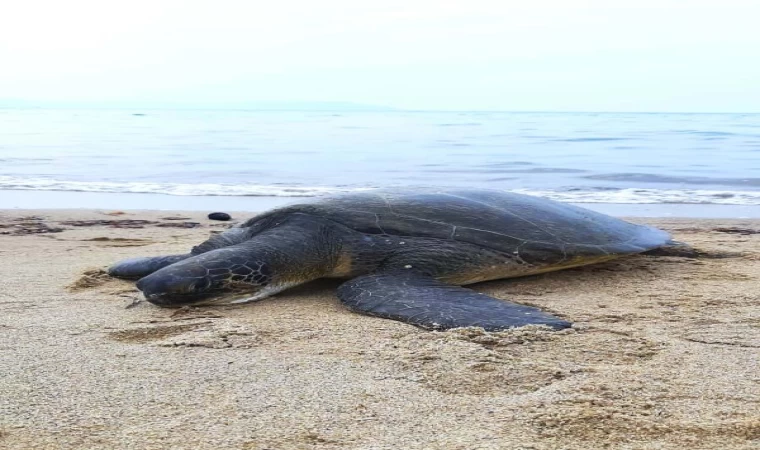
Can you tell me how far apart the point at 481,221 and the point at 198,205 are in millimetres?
5926

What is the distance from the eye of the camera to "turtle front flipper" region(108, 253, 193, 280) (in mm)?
4195

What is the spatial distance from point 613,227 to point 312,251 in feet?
6.47

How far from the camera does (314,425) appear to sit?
6.40 ft

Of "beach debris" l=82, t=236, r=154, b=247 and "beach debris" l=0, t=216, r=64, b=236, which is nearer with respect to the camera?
"beach debris" l=82, t=236, r=154, b=247

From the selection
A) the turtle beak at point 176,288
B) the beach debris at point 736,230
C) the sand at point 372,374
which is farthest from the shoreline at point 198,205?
the sand at point 372,374

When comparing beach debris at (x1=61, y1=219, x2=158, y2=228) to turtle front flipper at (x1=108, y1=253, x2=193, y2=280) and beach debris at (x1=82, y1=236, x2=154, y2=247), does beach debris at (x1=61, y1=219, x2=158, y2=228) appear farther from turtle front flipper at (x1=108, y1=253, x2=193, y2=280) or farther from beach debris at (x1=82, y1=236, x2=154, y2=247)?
turtle front flipper at (x1=108, y1=253, x2=193, y2=280)

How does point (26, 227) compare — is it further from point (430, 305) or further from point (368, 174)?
point (368, 174)

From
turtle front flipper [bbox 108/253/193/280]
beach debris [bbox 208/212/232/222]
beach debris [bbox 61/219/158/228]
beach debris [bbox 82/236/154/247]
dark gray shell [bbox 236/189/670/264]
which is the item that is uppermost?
dark gray shell [bbox 236/189/670/264]

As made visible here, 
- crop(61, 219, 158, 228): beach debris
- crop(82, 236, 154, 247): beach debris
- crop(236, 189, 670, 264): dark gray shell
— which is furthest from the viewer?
crop(61, 219, 158, 228): beach debris

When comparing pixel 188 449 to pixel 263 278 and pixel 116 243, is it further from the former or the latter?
pixel 116 243

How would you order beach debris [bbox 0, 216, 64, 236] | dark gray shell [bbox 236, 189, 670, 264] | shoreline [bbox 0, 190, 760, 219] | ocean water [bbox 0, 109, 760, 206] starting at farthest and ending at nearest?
ocean water [bbox 0, 109, 760, 206] < shoreline [bbox 0, 190, 760, 219] < beach debris [bbox 0, 216, 64, 236] < dark gray shell [bbox 236, 189, 670, 264]

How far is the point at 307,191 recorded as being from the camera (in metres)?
10.5

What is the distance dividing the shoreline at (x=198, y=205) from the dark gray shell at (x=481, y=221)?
369 cm

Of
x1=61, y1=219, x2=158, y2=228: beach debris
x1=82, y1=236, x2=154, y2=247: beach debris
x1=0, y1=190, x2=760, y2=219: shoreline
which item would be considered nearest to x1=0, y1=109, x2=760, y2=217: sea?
x1=0, y1=190, x2=760, y2=219: shoreline
